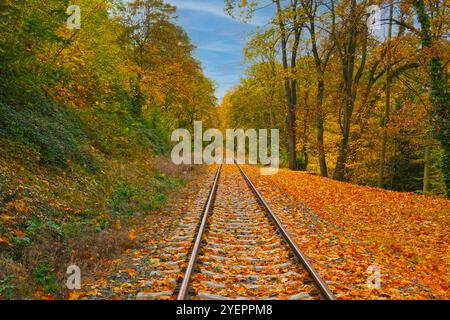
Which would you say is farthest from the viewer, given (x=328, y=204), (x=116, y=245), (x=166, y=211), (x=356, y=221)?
(x=328, y=204)

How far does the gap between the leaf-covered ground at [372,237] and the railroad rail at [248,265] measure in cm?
39

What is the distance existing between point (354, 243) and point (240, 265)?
10.0ft

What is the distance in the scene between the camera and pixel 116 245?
698 centimetres

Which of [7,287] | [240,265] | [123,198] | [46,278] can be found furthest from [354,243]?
[123,198]

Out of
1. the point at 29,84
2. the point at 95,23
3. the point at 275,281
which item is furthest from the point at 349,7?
the point at 275,281

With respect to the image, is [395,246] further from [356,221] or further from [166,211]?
[166,211]

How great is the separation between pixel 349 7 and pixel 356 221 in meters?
12.5

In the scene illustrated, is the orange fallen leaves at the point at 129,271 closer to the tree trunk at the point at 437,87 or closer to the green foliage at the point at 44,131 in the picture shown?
the green foliage at the point at 44,131

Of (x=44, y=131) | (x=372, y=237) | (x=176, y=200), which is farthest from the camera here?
(x=176, y=200)

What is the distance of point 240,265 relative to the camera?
19.9 feet

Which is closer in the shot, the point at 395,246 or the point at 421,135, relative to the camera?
the point at 395,246

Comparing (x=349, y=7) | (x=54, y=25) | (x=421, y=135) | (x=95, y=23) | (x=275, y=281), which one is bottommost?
(x=275, y=281)

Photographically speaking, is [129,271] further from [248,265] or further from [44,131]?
[44,131]

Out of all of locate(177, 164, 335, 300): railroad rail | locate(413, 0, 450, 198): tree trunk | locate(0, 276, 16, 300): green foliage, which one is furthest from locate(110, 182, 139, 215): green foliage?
locate(413, 0, 450, 198): tree trunk
